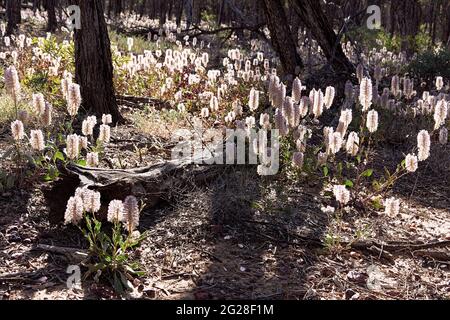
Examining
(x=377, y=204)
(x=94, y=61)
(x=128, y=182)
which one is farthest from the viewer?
(x=94, y=61)

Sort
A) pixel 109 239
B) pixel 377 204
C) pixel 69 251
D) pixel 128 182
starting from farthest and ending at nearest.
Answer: pixel 377 204
pixel 128 182
pixel 69 251
pixel 109 239

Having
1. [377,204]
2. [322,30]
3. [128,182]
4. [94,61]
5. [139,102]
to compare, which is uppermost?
[322,30]

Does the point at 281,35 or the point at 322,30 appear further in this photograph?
the point at 322,30

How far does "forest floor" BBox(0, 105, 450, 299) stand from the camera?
3520 millimetres

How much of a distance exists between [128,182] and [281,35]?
18.1 ft

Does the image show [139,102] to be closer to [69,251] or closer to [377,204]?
[377,204]

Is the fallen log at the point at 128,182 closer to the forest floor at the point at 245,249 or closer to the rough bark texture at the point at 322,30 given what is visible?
the forest floor at the point at 245,249

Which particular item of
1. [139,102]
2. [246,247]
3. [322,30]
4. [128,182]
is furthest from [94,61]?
[322,30]

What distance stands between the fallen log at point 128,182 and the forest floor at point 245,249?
10cm

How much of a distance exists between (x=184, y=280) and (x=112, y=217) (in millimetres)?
676

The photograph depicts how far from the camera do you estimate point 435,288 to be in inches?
149

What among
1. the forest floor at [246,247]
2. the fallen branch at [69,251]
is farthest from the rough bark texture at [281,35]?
the fallen branch at [69,251]

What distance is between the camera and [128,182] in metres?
Answer: 4.19

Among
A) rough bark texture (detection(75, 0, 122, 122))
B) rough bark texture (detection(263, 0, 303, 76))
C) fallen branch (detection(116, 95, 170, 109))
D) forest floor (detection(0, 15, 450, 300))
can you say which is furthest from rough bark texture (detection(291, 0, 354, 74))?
forest floor (detection(0, 15, 450, 300))
